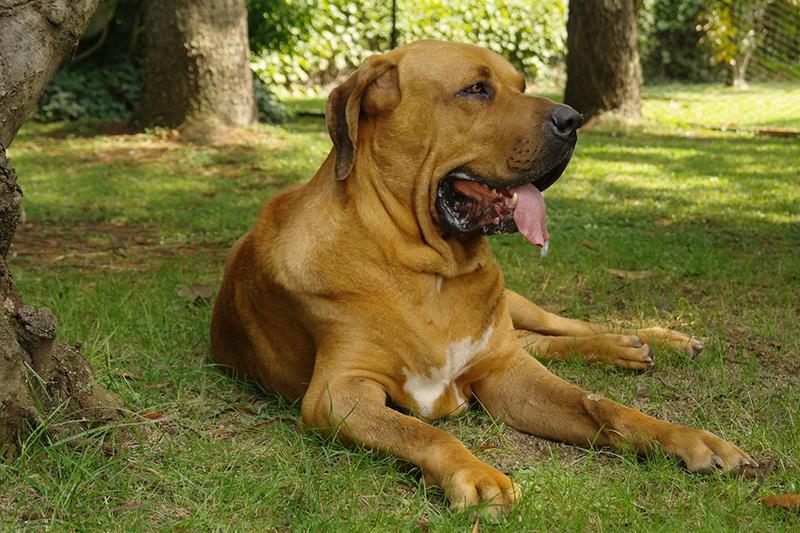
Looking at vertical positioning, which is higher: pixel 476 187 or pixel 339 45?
pixel 476 187

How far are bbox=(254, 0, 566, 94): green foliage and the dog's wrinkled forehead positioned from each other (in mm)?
12705

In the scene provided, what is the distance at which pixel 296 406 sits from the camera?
3.87m

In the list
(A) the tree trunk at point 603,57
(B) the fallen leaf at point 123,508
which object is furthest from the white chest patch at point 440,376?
(A) the tree trunk at point 603,57

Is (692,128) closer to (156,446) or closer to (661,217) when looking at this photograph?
(661,217)

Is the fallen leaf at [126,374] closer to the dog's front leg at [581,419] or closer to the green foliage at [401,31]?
the dog's front leg at [581,419]

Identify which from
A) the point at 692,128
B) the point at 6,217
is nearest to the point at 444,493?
the point at 6,217

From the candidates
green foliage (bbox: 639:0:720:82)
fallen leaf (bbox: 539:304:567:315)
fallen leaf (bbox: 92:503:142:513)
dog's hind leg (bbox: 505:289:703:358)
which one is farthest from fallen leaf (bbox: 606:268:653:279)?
green foliage (bbox: 639:0:720:82)

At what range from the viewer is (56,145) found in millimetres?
10922

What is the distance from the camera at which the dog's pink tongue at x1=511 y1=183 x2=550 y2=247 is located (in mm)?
3570

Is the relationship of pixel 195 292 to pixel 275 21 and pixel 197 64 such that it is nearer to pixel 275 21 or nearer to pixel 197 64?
pixel 197 64

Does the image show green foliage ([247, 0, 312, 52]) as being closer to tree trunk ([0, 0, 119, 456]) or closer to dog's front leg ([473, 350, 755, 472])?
tree trunk ([0, 0, 119, 456])

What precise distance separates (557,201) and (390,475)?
5.24 meters

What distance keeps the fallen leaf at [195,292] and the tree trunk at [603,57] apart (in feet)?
26.1

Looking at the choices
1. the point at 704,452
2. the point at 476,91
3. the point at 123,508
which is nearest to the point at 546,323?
the point at 476,91
